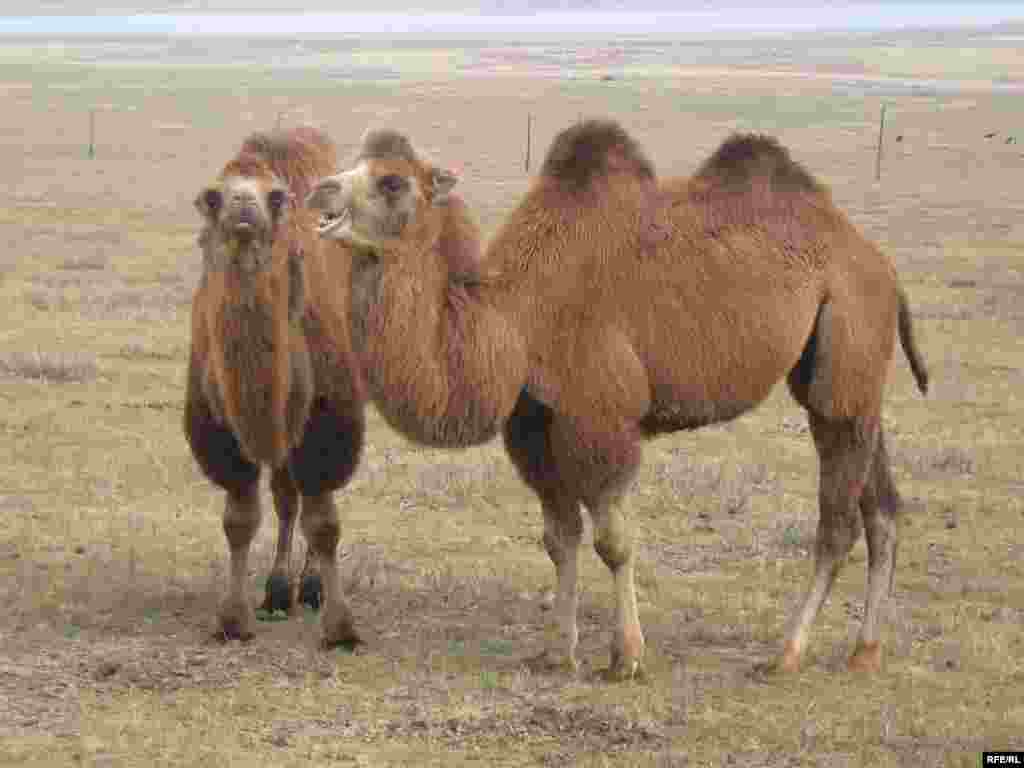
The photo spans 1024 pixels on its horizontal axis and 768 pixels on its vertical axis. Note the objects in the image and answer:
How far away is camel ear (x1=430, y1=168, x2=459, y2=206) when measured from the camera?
7320 millimetres

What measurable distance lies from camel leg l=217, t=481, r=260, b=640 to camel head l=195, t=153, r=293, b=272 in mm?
1190

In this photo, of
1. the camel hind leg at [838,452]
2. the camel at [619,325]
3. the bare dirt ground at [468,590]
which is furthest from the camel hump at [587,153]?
the bare dirt ground at [468,590]

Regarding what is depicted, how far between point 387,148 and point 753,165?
1.81 metres

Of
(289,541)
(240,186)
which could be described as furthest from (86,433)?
(240,186)

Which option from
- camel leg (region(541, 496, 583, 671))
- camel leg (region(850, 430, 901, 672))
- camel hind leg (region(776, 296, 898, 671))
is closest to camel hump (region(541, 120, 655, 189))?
camel hind leg (region(776, 296, 898, 671))

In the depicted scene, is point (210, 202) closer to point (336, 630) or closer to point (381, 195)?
point (381, 195)

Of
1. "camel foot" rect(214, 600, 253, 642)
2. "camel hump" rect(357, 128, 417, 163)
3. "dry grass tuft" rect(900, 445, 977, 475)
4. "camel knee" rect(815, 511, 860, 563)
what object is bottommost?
"dry grass tuft" rect(900, 445, 977, 475)

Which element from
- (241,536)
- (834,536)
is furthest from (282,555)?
(834,536)

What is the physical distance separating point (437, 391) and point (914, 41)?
481 feet

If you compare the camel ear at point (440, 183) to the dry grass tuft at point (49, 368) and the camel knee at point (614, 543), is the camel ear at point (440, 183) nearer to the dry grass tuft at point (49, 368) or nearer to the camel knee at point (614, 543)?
the camel knee at point (614, 543)

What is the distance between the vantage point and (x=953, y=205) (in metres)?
32.4

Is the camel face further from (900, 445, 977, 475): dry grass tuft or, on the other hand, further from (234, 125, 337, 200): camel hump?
(900, 445, 977, 475): dry grass tuft

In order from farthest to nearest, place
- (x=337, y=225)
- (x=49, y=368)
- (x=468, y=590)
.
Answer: (x=49, y=368) < (x=468, y=590) < (x=337, y=225)

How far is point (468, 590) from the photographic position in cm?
926
